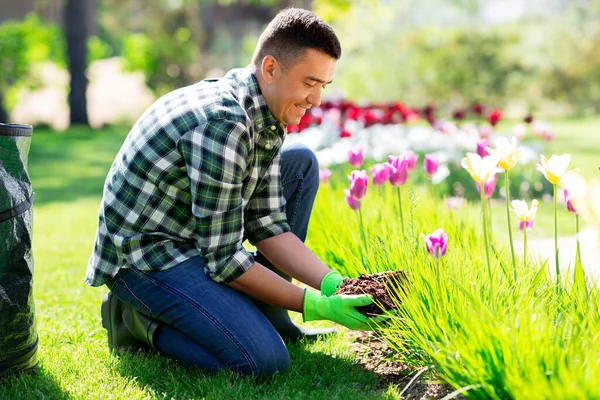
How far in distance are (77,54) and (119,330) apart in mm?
12949

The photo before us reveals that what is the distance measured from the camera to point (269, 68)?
2.49 m

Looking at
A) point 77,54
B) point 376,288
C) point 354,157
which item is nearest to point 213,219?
point 376,288

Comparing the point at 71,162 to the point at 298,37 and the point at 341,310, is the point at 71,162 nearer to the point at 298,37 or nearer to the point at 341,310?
the point at 298,37

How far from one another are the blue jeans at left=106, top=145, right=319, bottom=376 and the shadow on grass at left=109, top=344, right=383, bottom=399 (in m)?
0.04

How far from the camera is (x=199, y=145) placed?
7.64ft

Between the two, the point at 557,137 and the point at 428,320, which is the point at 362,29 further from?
the point at 428,320

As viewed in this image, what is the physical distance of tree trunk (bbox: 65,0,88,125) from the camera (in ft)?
47.0

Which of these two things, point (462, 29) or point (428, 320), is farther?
point (462, 29)

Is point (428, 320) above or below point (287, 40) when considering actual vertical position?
below

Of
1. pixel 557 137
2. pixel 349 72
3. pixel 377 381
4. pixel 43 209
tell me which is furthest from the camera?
pixel 349 72

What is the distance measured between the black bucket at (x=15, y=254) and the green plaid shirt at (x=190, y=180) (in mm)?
276

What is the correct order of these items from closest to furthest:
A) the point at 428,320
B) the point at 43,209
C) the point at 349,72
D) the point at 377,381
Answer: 1. the point at 428,320
2. the point at 377,381
3. the point at 43,209
4. the point at 349,72

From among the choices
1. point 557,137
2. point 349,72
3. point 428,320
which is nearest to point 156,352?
point 428,320

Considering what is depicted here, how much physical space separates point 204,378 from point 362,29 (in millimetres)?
16663
